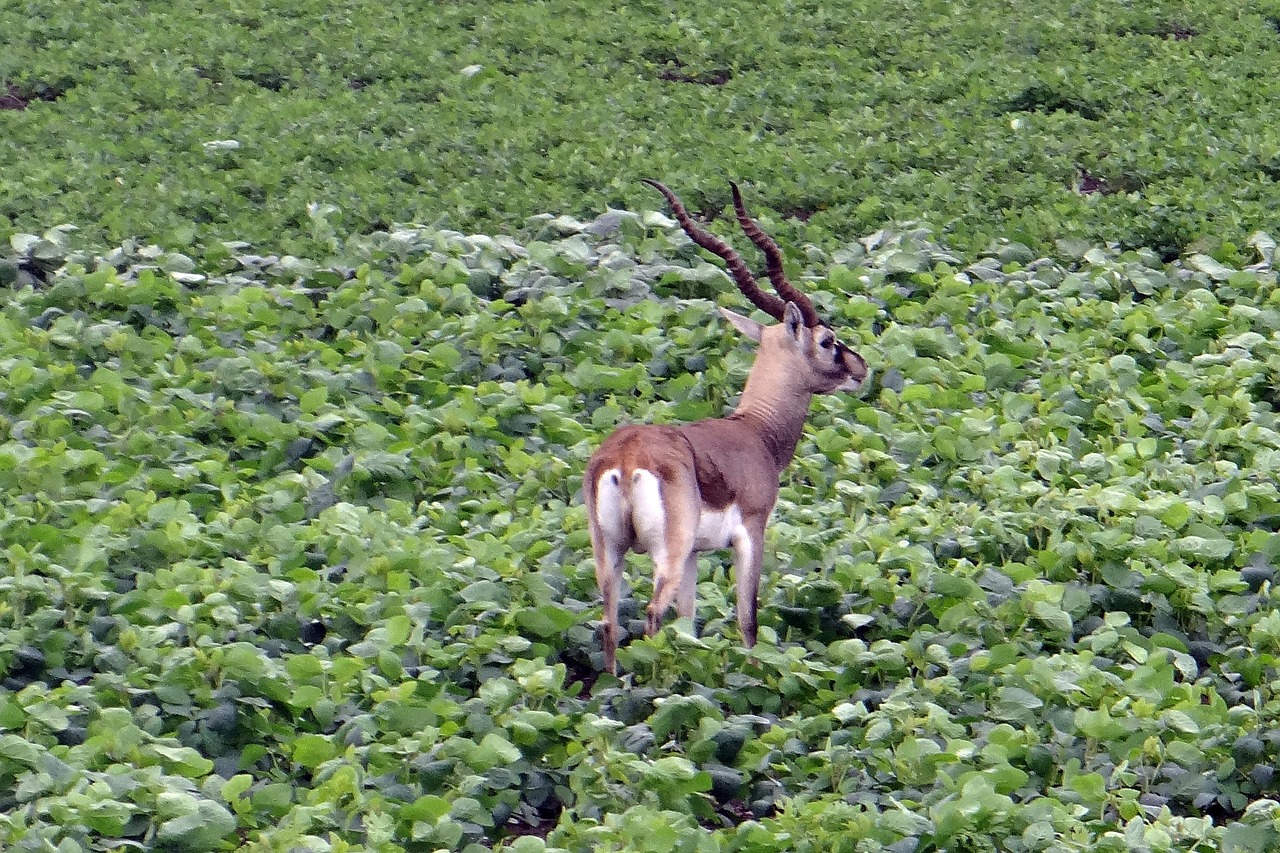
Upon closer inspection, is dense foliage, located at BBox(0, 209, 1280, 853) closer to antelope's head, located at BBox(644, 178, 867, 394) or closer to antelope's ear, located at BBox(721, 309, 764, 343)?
antelope's head, located at BBox(644, 178, 867, 394)

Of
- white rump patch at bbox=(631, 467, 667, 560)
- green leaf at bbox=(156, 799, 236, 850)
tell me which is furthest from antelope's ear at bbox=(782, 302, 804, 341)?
green leaf at bbox=(156, 799, 236, 850)

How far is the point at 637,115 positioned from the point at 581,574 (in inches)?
278

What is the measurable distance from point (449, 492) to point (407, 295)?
2573mm

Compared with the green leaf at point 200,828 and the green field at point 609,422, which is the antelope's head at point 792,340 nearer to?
the green field at point 609,422

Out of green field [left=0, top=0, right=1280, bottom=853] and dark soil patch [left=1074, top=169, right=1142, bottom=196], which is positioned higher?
Result: green field [left=0, top=0, right=1280, bottom=853]

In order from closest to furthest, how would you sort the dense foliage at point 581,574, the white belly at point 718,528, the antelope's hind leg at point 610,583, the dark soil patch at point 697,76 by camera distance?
the dense foliage at point 581,574, the antelope's hind leg at point 610,583, the white belly at point 718,528, the dark soil patch at point 697,76

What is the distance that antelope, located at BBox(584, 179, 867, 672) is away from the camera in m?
5.70

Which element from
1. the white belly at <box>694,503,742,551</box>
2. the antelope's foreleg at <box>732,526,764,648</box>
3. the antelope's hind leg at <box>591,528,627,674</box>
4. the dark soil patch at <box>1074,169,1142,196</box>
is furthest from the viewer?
the dark soil patch at <box>1074,169,1142,196</box>

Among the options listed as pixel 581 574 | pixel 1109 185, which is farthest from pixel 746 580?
pixel 1109 185

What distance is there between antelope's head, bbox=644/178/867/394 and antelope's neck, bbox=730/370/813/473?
4cm

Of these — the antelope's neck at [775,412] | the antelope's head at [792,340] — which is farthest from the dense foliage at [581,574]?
the antelope's head at [792,340]

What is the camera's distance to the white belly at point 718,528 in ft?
19.6

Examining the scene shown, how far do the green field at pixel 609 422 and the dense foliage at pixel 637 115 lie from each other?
5 centimetres

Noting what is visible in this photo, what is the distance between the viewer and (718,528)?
19.8 feet
